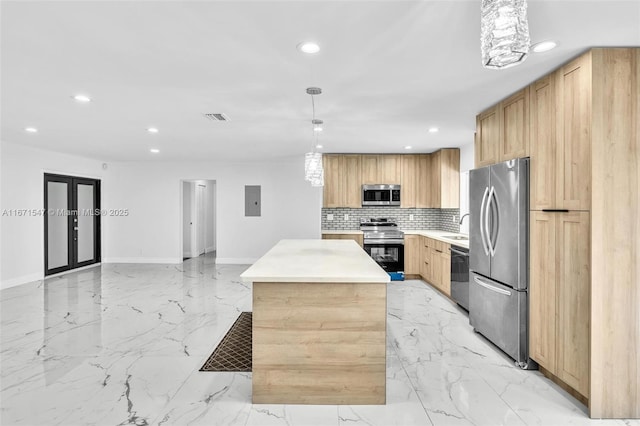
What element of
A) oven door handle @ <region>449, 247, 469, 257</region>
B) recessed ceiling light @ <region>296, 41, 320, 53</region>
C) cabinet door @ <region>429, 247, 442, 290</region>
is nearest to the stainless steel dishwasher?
oven door handle @ <region>449, 247, 469, 257</region>

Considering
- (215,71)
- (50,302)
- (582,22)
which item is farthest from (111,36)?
(50,302)

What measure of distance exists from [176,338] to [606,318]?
140 inches

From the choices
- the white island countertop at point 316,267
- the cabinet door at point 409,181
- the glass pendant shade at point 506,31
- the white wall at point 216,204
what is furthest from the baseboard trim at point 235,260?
the glass pendant shade at point 506,31

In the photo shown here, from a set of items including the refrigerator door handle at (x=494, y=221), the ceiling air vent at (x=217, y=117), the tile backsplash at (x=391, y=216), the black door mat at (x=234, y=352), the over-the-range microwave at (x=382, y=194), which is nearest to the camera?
the black door mat at (x=234, y=352)

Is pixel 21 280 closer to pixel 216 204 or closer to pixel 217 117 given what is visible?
pixel 216 204

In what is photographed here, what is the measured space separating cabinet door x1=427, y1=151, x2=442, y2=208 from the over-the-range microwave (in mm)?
651

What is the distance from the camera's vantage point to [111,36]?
214 centimetres

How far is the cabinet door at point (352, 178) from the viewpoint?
6805 mm

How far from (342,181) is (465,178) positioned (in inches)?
86.2

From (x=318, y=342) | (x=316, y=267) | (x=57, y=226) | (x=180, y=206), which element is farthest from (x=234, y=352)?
(x=180, y=206)

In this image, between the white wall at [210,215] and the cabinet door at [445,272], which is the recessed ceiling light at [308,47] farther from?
the white wall at [210,215]

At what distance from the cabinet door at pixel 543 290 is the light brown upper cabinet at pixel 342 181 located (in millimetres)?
4105

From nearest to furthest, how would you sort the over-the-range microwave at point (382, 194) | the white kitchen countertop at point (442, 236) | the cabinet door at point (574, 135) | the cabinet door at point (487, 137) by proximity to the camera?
1. the cabinet door at point (574, 135)
2. the cabinet door at point (487, 137)
3. the white kitchen countertop at point (442, 236)
4. the over-the-range microwave at point (382, 194)

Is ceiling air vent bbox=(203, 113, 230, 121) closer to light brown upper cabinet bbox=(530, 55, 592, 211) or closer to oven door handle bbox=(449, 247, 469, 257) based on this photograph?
light brown upper cabinet bbox=(530, 55, 592, 211)
